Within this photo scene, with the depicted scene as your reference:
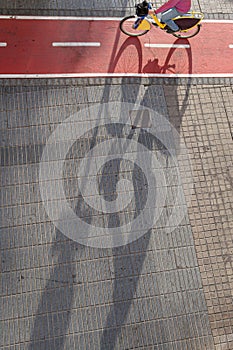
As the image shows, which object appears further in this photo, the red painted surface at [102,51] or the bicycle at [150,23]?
the red painted surface at [102,51]

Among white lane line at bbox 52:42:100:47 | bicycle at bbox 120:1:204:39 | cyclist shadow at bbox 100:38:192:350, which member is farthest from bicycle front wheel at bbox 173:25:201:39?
cyclist shadow at bbox 100:38:192:350

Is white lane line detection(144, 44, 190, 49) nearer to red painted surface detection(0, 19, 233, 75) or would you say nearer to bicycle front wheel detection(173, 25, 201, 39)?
red painted surface detection(0, 19, 233, 75)

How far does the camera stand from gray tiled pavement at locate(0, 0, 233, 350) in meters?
6.75

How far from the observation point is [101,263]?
281 inches

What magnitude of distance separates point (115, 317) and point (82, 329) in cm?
64

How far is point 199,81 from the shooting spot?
8.70 metres

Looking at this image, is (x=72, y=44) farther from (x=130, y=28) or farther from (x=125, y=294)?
(x=125, y=294)

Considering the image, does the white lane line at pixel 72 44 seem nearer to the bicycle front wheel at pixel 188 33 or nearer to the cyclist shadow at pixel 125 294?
the bicycle front wheel at pixel 188 33

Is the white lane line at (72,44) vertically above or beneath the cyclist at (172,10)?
beneath

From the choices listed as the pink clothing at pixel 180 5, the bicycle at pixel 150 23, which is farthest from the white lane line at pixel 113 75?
the pink clothing at pixel 180 5

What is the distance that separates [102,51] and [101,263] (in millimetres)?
4868

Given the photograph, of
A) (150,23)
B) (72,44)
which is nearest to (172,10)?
(150,23)

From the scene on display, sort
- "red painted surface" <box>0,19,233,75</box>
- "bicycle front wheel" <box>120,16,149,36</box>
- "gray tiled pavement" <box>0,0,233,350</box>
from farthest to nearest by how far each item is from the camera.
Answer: "bicycle front wheel" <box>120,16,149,36</box>
"red painted surface" <box>0,19,233,75</box>
"gray tiled pavement" <box>0,0,233,350</box>

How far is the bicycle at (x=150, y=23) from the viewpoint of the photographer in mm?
8191
